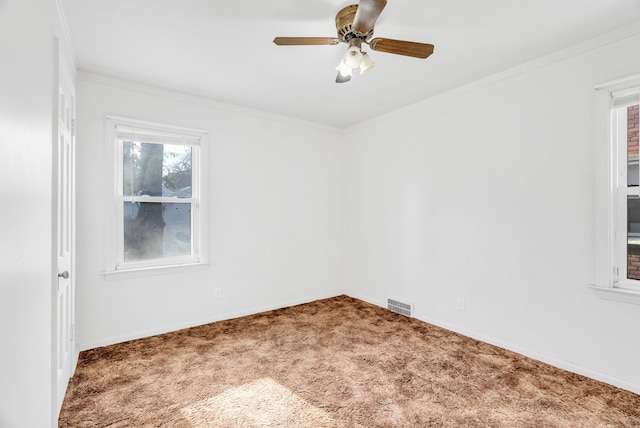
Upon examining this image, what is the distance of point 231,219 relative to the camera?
3688 millimetres

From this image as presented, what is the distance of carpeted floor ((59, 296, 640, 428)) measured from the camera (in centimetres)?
190

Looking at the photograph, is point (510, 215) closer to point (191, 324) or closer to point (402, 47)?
point (402, 47)

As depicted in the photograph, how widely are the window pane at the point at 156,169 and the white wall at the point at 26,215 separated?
167 cm

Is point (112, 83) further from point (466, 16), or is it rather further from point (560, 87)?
point (560, 87)

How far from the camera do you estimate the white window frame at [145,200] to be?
2939 mm

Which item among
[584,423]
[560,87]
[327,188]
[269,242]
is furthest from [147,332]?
[560,87]

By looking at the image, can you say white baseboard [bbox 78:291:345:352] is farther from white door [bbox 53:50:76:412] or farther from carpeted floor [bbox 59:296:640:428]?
white door [bbox 53:50:76:412]

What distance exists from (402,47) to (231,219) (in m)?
2.63

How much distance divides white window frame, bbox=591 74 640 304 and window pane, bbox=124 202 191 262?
3826 millimetres

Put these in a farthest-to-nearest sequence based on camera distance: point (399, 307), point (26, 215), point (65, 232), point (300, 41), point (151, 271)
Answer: point (399, 307) → point (151, 271) → point (65, 232) → point (300, 41) → point (26, 215)

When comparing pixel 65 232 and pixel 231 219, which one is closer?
pixel 65 232

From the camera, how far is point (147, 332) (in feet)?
10.2

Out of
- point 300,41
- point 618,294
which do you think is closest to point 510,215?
point 618,294

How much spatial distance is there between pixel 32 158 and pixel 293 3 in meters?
1.65
